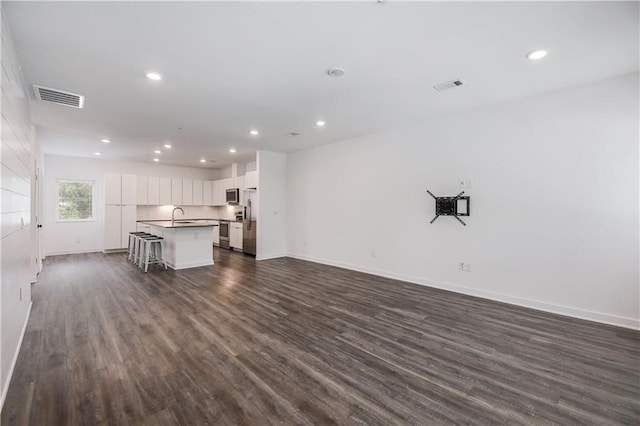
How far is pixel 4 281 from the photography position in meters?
2.09

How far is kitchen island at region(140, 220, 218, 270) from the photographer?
5.85 meters

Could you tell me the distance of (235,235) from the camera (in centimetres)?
850

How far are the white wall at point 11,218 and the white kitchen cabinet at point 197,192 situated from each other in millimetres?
6607

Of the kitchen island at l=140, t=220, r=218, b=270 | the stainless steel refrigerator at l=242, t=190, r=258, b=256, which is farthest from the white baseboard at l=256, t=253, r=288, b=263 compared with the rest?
the kitchen island at l=140, t=220, r=218, b=270

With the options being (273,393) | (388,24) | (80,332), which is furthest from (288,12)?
(80,332)

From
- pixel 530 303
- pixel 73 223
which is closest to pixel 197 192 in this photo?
pixel 73 223

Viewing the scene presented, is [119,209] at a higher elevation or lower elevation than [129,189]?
lower

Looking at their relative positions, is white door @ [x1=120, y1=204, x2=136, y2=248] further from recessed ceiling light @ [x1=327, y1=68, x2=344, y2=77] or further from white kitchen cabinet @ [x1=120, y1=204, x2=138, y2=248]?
recessed ceiling light @ [x1=327, y1=68, x2=344, y2=77]

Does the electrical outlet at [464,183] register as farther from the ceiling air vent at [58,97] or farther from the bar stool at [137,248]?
the bar stool at [137,248]

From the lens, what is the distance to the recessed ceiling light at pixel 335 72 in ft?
9.58

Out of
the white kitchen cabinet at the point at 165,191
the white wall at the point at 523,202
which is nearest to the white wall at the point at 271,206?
the white wall at the point at 523,202

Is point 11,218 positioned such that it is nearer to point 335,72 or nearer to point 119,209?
point 335,72

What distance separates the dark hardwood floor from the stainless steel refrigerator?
135 inches

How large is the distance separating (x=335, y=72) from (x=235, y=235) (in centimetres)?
650
